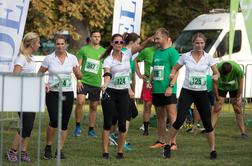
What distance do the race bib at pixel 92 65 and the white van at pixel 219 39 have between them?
10.7m

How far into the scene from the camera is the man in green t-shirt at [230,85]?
13.6 metres

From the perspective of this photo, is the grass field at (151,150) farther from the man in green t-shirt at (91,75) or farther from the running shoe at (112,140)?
the man in green t-shirt at (91,75)

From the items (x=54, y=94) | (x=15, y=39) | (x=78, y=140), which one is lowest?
(x=78, y=140)

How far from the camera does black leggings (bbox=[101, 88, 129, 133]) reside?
35.5 ft

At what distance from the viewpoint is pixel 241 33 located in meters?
25.6

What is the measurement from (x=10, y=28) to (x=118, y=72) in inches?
79.3

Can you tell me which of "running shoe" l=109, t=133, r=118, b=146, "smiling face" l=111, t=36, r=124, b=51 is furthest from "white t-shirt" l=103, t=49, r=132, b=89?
"running shoe" l=109, t=133, r=118, b=146

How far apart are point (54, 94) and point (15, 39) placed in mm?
1206

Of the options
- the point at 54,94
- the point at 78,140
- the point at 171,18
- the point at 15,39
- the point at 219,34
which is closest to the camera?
the point at 15,39

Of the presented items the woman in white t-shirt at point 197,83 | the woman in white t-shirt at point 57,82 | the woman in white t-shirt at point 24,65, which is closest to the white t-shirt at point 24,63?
the woman in white t-shirt at point 24,65

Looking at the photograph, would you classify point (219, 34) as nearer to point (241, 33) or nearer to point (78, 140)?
point (241, 33)

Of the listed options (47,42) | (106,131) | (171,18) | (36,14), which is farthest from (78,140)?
(47,42)

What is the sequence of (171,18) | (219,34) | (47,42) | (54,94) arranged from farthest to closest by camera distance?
(47,42), (171,18), (219,34), (54,94)

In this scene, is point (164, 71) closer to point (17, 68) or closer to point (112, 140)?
point (112, 140)
